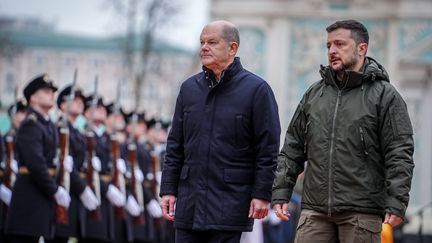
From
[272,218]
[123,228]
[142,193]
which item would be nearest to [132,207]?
[123,228]

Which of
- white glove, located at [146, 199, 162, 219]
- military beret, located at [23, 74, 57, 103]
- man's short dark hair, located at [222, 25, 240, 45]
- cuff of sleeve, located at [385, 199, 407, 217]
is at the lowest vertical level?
white glove, located at [146, 199, 162, 219]

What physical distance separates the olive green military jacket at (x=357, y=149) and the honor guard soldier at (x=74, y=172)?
4.21 metres

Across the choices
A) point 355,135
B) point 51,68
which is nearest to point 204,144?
point 355,135

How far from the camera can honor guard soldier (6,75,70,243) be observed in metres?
9.33

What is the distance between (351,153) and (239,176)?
0.74 metres

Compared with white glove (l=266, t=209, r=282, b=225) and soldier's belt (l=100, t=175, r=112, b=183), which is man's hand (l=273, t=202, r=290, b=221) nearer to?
soldier's belt (l=100, t=175, r=112, b=183)

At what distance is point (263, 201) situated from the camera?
255 inches

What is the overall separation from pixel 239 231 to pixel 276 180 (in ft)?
1.25

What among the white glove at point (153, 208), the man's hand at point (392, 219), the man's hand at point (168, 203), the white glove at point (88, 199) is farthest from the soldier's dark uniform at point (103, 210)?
the man's hand at point (392, 219)

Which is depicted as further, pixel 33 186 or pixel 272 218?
pixel 272 218

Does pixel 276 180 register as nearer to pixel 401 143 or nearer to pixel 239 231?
pixel 239 231

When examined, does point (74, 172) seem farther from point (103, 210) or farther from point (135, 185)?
point (135, 185)

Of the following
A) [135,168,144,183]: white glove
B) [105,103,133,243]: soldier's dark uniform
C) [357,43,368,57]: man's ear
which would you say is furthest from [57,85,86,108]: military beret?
[357,43,368,57]: man's ear

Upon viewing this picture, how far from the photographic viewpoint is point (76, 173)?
33.8ft
